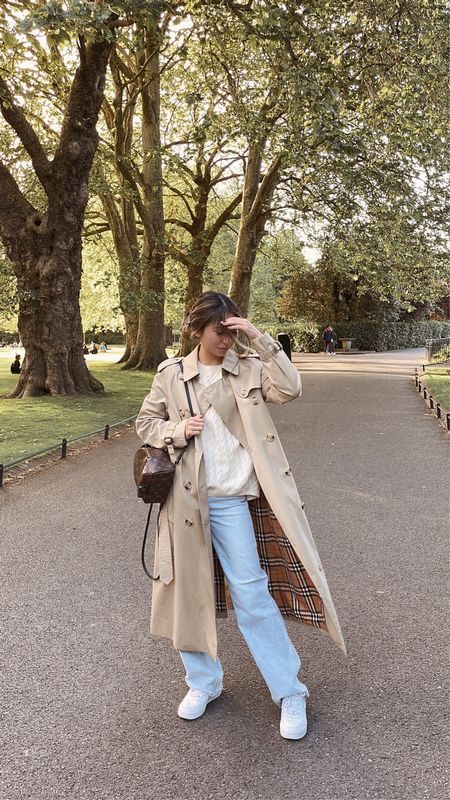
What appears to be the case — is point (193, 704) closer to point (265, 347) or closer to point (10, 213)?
point (265, 347)

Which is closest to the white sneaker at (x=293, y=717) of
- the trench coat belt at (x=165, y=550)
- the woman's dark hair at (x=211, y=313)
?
the trench coat belt at (x=165, y=550)

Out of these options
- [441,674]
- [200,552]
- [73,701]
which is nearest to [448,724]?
[441,674]

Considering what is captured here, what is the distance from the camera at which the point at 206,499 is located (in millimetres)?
3219

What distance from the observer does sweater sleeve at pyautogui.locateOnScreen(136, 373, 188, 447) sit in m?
3.23

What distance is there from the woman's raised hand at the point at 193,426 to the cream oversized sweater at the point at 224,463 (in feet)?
0.33

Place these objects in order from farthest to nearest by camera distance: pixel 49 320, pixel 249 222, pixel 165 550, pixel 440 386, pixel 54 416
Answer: pixel 249 222 → pixel 440 386 → pixel 49 320 → pixel 54 416 → pixel 165 550

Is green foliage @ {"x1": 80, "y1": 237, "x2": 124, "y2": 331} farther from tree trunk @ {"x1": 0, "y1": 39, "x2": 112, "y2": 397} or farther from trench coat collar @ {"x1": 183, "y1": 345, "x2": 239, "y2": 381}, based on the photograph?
trench coat collar @ {"x1": 183, "y1": 345, "x2": 239, "y2": 381}

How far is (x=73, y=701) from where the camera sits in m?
3.45

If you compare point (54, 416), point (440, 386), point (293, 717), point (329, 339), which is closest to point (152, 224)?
point (440, 386)

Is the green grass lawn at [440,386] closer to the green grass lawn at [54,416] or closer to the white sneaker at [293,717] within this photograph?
the green grass lawn at [54,416]

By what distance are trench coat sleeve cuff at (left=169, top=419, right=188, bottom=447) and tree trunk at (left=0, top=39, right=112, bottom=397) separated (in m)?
14.0

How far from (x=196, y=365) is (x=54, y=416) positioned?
11.3 metres

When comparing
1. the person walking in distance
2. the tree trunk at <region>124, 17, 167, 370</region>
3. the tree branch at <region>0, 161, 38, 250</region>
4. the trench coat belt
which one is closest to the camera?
the trench coat belt

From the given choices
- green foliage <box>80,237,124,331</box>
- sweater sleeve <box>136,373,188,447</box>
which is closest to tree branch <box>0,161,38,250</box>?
sweater sleeve <box>136,373,188,447</box>
